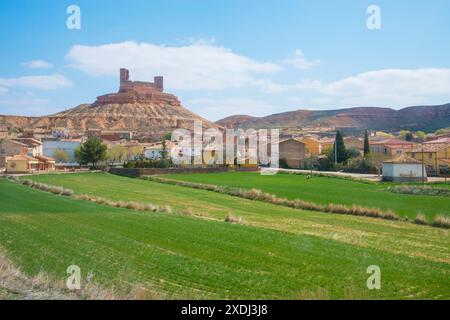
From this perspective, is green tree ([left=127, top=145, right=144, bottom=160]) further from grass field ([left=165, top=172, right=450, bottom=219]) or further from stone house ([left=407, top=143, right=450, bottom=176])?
stone house ([left=407, top=143, right=450, bottom=176])

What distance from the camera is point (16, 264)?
42.4ft

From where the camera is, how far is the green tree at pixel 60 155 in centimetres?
9601

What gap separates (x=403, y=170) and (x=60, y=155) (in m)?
65.6

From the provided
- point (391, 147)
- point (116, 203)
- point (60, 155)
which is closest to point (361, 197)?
point (116, 203)

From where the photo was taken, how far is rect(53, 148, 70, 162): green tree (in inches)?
3780

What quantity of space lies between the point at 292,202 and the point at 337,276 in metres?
21.4

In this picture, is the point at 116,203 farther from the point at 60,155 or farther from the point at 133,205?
the point at 60,155

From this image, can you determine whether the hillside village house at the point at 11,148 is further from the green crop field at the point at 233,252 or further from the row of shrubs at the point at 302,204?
the green crop field at the point at 233,252

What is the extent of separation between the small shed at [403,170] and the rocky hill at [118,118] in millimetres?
100901

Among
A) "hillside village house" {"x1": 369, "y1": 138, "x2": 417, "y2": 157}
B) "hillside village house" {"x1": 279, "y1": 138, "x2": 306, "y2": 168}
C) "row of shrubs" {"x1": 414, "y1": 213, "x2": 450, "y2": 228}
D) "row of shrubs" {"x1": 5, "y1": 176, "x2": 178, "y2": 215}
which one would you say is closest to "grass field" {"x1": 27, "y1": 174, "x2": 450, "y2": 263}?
"row of shrubs" {"x1": 414, "y1": 213, "x2": 450, "y2": 228}

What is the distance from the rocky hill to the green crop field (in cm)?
12790

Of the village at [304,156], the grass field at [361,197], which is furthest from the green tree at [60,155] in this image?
the grass field at [361,197]

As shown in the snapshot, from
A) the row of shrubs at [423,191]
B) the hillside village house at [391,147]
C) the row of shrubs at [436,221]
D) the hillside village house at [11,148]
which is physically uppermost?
the hillside village house at [11,148]

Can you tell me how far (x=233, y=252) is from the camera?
50.4 ft
